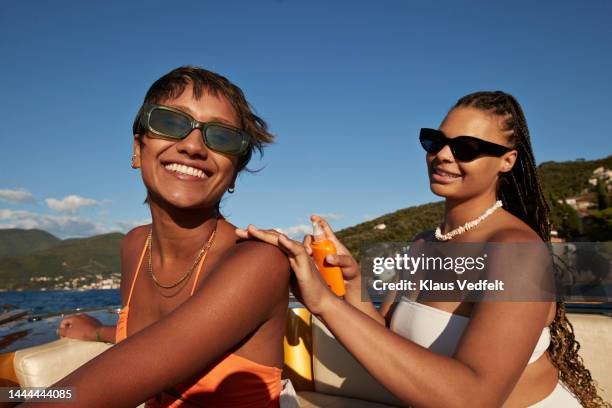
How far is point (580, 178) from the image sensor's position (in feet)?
174

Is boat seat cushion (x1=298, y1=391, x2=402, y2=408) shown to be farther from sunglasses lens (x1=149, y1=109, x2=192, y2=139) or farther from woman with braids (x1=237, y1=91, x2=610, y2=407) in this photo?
sunglasses lens (x1=149, y1=109, x2=192, y2=139)

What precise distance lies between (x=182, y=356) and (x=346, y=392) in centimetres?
279

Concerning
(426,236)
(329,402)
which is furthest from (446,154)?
(329,402)

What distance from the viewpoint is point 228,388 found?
1809 mm

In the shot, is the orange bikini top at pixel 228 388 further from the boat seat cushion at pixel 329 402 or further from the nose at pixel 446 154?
the boat seat cushion at pixel 329 402

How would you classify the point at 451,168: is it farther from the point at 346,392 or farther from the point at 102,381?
the point at 346,392

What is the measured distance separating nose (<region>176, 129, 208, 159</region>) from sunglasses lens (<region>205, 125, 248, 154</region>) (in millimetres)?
30

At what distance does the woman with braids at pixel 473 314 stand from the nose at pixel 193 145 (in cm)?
48

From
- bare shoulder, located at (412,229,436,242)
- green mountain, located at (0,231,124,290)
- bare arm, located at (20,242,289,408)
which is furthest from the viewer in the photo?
green mountain, located at (0,231,124,290)

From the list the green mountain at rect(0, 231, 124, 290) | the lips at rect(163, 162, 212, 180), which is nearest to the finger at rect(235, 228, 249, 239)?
the lips at rect(163, 162, 212, 180)

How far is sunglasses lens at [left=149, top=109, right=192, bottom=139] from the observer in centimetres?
205

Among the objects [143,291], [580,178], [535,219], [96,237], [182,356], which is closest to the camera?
[182,356]

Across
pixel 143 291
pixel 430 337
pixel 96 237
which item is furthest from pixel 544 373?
pixel 96 237

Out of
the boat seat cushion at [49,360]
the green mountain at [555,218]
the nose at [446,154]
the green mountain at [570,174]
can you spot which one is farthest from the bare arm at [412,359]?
the green mountain at [570,174]
